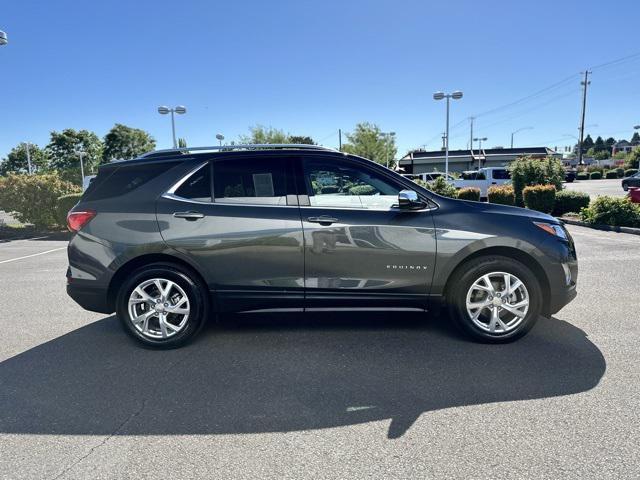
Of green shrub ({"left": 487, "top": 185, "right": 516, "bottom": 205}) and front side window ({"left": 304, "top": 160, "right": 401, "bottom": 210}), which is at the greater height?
front side window ({"left": 304, "top": 160, "right": 401, "bottom": 210})

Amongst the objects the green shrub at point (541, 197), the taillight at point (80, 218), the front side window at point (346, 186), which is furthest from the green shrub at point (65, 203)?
the green shrub at point (541, 197)

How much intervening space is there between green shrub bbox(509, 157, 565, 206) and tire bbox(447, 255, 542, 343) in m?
13.5

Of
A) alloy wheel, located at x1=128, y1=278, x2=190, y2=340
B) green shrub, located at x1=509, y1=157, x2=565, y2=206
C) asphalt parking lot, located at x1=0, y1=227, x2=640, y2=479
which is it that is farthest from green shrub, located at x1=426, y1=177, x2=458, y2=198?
alloy wheel, located at x1=128, y1=278, x2=190, y2=340

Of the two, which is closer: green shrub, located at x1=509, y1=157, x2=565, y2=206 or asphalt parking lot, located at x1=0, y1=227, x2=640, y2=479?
asphalt parking lot, located at x1=0, y1=227, x2=640, y2=479

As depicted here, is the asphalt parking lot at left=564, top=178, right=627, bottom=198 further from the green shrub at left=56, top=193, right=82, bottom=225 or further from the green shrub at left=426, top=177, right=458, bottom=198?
the green shrub at left=56, top=193, right=82, bottom=225

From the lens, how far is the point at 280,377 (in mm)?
3377

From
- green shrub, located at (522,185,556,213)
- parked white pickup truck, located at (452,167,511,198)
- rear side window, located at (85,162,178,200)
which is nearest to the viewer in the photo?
rear side window, located at (85,162,178,200)

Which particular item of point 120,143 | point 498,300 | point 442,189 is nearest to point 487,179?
point 442,189

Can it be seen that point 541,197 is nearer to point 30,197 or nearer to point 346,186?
point 346,186

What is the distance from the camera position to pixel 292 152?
401cm

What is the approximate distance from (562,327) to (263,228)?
125 inches

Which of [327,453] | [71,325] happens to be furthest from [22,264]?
[327,453]

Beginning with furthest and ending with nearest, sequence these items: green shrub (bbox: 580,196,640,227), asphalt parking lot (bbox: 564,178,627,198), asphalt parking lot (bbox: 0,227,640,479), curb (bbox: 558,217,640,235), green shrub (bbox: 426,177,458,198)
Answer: asphalt parking lot (bbox: 564,178,627,198)
green shrub (bbox: 426,177,458,198)
green shrub (bbox: 580,196,640,227)
curb (bbox: 558,217,640,235)
asphalt parking lot (bbox: 0,227,640,479)

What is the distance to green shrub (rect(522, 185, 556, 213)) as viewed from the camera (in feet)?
45.5
